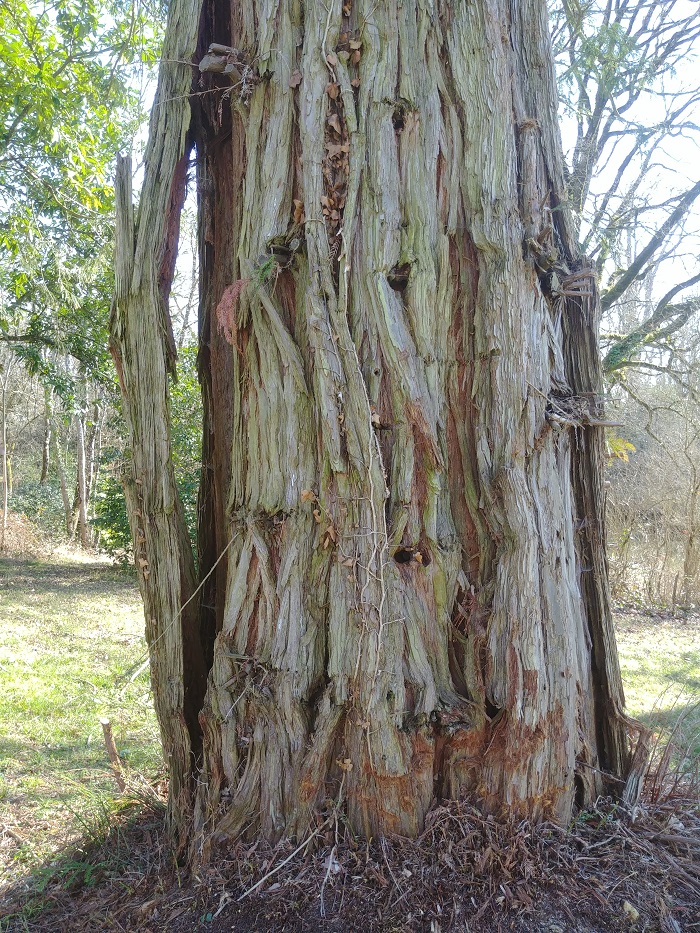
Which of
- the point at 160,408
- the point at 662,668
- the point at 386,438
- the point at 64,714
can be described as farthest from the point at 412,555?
the point at 662,668

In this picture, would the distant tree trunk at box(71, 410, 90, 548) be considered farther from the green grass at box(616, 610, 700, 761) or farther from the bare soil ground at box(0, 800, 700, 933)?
the bare soil ground at box(0, 800, 700, 933)

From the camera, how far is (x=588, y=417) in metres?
2.48

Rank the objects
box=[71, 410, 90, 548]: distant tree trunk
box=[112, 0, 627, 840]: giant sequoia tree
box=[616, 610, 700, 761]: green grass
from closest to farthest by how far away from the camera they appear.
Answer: box=[112, 0, 627, 840]: giant sequoia tree
box=[616, 610, 700, 761]: green grass
box=[71, 410, 90, 548]: distant tree trunk

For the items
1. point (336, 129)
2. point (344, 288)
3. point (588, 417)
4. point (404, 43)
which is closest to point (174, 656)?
point (344, 288)

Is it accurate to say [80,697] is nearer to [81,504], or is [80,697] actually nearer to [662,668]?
[662,668]

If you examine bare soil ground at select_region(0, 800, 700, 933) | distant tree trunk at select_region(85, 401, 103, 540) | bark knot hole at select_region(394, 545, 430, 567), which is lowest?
bare soil ground at select_region(0, 800, 700, 933)

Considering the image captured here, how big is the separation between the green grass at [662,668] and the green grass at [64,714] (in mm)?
3009

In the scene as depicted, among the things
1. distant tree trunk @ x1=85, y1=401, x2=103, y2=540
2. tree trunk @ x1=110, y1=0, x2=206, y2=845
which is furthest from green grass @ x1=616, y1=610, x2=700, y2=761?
distant tree trunk @ x1=85, y1=401, x2=103, y2=540

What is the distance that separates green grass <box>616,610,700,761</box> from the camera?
15.2 feet

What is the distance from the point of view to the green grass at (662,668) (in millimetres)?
4629

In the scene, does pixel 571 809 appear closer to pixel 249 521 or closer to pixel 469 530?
pixel 469 530

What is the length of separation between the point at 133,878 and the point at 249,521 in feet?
4.63

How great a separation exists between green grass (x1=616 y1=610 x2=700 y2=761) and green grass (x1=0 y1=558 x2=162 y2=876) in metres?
3.01

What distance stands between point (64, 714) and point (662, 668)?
5708 mm
